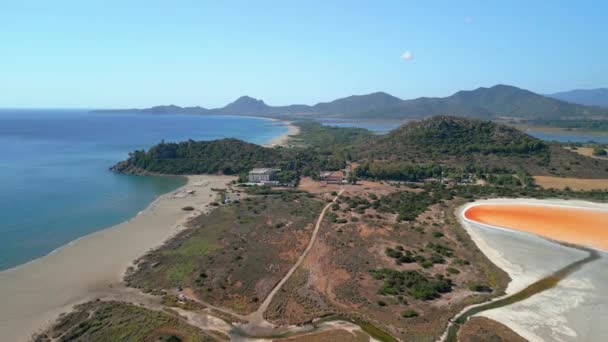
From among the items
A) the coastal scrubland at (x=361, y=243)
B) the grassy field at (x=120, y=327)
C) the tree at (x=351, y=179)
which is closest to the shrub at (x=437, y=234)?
the coastal scrubland at (x=361, y=243)

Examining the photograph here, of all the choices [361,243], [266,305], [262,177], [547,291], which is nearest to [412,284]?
[361,243]

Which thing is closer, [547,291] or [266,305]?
[266,305]

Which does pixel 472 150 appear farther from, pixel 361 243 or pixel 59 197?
pixel 59 197

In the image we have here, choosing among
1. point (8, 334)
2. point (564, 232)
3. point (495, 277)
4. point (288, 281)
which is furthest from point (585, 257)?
point (8, 334)

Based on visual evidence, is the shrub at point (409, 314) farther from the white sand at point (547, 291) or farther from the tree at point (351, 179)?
the tree at point (351, 179)

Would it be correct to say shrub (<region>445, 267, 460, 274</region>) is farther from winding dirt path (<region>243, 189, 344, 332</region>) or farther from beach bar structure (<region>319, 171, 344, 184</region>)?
beach bar structure (<region>319, 171, 344, 184</region>)

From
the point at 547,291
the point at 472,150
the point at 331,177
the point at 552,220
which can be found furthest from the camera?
the point at 472,150
